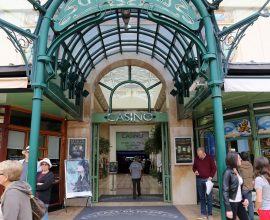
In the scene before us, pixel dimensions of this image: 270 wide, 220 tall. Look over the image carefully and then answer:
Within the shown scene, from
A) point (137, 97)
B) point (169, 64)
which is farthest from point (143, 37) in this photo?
point (137, 97)

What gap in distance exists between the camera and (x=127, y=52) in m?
9.38

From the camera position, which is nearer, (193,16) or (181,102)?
(193,16)

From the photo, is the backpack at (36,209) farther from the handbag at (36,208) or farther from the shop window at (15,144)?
the shop window at (15,144)

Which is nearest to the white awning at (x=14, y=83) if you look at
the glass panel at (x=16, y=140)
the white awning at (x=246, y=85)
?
the glass panel at (x=16, y=140)

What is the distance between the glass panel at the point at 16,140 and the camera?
7.04 metres

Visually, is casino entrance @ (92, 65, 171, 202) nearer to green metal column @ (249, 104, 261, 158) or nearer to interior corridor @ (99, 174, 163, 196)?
interior corridor @ (99, 174, 163, 196)

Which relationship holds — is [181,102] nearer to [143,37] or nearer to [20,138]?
[143,37]

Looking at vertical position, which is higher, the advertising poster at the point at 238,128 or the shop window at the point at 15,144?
the advertising poster at the point at 238,128

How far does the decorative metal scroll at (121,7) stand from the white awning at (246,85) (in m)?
1.29

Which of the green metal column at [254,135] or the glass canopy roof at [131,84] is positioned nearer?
the green metal column at [254,135]

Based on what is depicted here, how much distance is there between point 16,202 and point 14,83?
Result: 3.38m

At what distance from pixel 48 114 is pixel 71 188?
2491mm

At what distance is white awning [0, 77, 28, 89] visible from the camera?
190 inches

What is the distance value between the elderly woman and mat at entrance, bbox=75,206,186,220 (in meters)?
4.40
